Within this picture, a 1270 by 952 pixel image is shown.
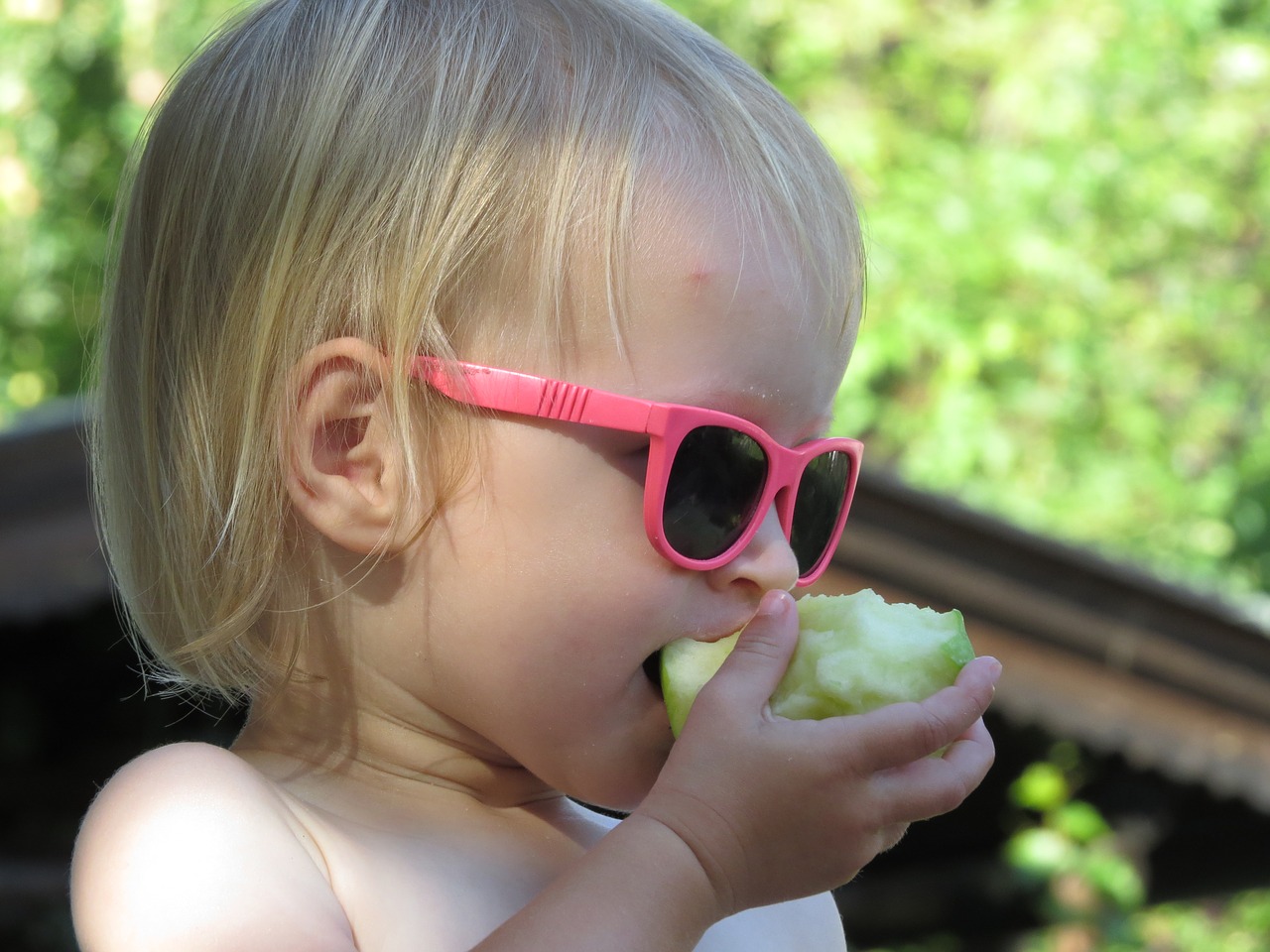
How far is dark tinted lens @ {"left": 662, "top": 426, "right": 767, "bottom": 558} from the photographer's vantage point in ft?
4.91

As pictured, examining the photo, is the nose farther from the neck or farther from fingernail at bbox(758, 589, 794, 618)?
the neck

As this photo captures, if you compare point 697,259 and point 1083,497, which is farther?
point 1083,497

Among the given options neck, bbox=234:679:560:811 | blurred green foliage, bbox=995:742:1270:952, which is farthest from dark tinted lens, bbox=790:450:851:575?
blurred green foliage, bbox=995:742:1270:952

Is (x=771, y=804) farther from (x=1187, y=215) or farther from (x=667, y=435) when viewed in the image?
(x=1187, y=215)

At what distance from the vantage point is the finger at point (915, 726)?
1377 millimetres

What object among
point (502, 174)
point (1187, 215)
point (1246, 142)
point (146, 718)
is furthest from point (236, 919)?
point (1246, 142)

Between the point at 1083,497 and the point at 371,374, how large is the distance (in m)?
9.00

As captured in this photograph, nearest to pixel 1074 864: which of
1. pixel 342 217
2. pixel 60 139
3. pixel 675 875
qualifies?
pixel 675 875

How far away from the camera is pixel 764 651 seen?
145cm

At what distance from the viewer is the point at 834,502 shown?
1.79m

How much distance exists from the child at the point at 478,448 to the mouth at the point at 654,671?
17mm

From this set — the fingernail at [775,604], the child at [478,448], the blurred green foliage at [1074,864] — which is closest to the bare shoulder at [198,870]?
the child at [478,448]

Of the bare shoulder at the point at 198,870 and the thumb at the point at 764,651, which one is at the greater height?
the thumb at the point at 764,651

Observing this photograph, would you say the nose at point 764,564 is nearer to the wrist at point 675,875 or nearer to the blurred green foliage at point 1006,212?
the wrist at point 675,875
